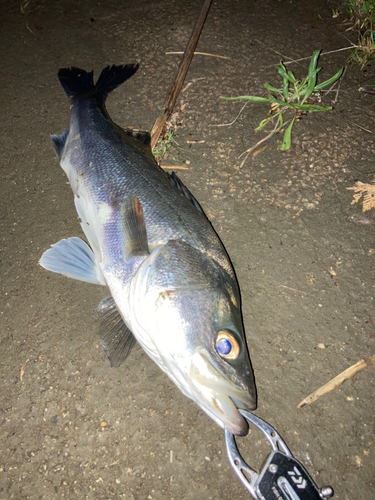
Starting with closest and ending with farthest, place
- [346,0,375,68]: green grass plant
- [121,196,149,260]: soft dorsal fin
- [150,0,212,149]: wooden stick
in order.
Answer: [121,196,149,260]: soft dorsal fin, [150,0,212,149]: wooden stick, [346,0,375,68]: green grass plant

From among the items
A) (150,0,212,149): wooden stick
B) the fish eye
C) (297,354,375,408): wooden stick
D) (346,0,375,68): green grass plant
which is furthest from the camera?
(346,0,375,68): green grass plant

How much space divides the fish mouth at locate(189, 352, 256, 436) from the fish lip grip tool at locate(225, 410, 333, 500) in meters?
0.26

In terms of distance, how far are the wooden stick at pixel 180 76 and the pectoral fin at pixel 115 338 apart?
1662 millimetres

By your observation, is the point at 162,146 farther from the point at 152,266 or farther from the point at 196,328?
the point at 196,328

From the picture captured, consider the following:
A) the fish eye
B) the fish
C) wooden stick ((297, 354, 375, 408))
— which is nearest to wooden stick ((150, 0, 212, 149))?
the fish

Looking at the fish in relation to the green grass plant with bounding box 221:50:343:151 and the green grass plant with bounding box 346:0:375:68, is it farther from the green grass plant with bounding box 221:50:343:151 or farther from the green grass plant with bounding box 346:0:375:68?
the green grass plant with bounding box 346:0:375:68

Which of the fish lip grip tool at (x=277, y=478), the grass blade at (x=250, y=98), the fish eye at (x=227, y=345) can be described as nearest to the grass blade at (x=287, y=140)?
the grass blade at (x=250, y=98)

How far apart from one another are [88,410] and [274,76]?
3.59 metres

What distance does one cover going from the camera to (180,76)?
3.59 m

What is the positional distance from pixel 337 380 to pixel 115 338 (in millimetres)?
1603

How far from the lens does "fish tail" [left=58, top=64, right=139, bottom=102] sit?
3191 mm

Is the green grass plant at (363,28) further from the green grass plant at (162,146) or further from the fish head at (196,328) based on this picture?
the fish head at (196,328)

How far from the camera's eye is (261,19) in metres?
4.06

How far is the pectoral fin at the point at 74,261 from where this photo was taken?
260cm
